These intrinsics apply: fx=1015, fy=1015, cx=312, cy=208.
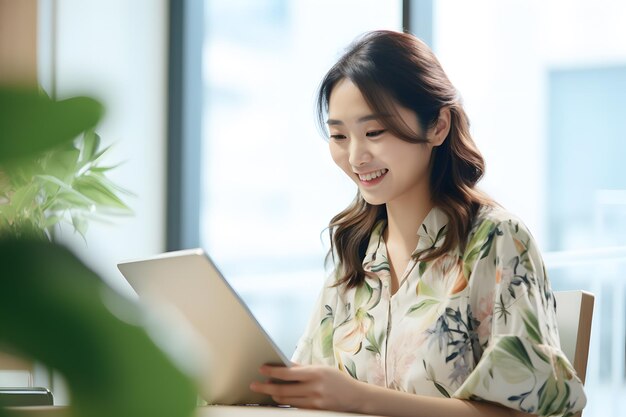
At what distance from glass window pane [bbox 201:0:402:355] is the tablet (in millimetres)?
3117

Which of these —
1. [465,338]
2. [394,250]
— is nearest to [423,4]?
[394,250]

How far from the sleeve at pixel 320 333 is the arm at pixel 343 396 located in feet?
1.22

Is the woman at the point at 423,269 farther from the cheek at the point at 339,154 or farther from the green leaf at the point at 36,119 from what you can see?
the green leaf at the point at 36,119

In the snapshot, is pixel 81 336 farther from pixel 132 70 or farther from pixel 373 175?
pixel 132 70

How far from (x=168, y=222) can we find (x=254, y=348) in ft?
8.81

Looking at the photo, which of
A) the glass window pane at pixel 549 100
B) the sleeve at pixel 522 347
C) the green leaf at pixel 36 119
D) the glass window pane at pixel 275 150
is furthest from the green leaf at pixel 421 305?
the glass window pane at pixel 549 100

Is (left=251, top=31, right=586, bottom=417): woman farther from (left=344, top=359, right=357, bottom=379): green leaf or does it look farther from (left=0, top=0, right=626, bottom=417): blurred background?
(left=0, top=0, right=626, bottom=417): blurred background

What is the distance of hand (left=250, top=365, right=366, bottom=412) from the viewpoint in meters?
1.28

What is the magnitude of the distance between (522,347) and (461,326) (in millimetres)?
149

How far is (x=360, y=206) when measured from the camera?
1.91 m

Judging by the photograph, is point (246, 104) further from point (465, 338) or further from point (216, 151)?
point (465, 338)

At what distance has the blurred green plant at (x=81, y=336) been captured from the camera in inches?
4.6

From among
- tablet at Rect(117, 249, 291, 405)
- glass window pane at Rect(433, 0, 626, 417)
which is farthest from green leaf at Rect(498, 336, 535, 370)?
glass window pane at Rect(433, 0, 626, 417)

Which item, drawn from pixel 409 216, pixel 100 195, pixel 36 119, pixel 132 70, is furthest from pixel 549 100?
pixel 36 119
